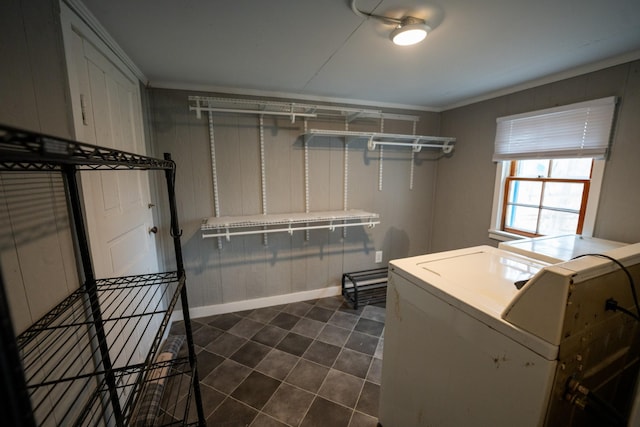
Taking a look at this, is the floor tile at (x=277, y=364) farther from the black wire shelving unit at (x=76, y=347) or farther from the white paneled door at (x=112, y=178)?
the white paneled door at (x=112, y=178)

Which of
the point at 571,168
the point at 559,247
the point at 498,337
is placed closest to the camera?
the point at 498,337

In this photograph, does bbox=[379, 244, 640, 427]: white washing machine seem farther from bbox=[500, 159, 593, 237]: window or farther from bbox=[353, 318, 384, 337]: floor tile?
bbox=[500, 159, 593, 237]: window

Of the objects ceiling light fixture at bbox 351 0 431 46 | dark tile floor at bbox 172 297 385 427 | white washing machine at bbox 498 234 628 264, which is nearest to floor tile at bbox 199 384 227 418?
dark tile floor at bbox 172 297 385 427

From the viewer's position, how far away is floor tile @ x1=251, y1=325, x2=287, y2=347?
215cm

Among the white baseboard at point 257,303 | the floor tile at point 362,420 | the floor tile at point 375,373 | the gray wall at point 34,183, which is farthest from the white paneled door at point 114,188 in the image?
the floor tile at point 375,373

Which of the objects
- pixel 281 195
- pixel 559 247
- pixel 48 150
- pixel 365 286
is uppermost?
pixel 48 150

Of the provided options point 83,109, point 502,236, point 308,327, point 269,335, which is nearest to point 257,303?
point 269,335

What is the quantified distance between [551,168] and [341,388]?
2.46 metres

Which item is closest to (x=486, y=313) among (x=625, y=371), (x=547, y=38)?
(x=625, y=371)

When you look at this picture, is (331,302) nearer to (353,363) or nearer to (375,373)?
(353,363)

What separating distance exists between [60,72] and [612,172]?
3226mm

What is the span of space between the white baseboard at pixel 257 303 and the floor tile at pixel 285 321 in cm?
22

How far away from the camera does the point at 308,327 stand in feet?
7.70

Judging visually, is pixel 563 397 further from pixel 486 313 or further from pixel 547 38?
pixel 547 38
